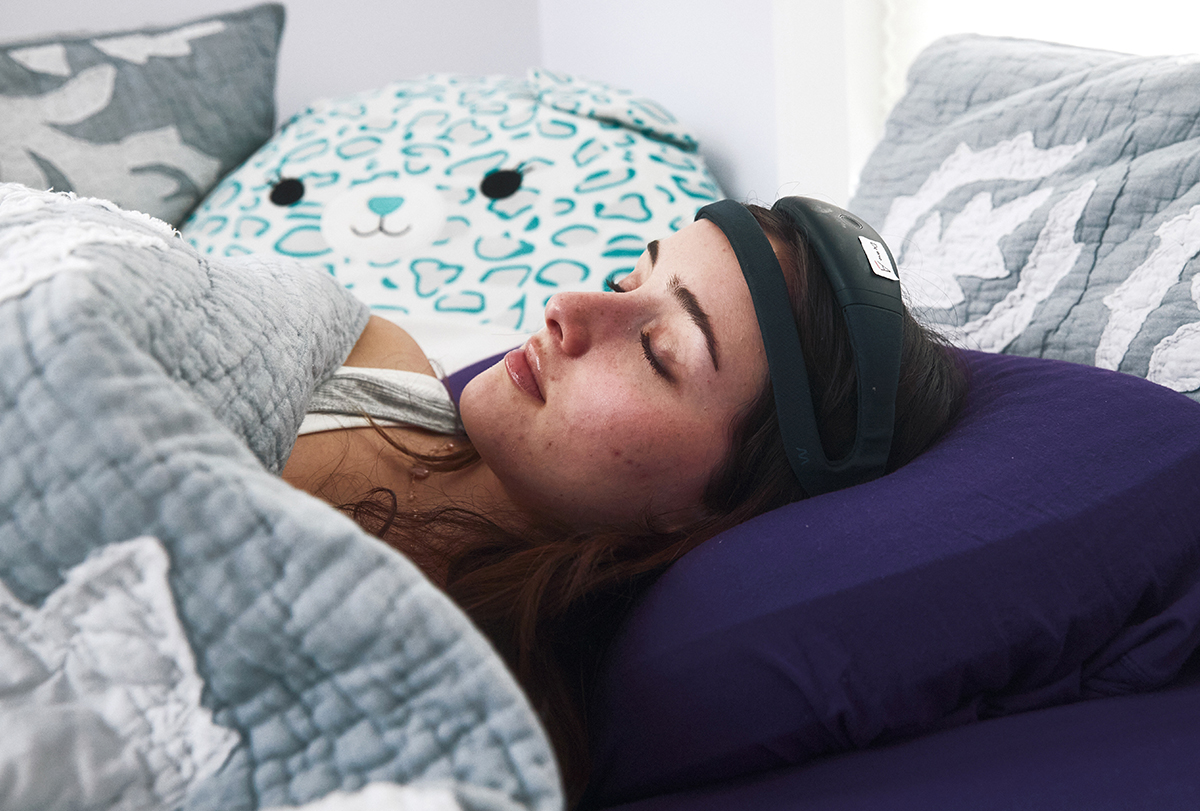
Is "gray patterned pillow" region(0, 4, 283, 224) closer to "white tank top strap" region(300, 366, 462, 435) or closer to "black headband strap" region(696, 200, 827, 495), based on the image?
"white tank top strap" region(300, 366, 462, 435)

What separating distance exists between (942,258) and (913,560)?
638 mm

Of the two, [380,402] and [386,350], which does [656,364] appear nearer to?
[380,402]

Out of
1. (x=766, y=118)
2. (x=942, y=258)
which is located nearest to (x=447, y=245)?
(x=766, y=118)

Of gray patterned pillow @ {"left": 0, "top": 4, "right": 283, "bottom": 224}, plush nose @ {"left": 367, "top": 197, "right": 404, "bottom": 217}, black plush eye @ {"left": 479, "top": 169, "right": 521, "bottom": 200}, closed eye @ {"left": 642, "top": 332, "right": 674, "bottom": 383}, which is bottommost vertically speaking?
closed eye @ {"left": 642, "top": 332, "right": 674, "bottom": 383}

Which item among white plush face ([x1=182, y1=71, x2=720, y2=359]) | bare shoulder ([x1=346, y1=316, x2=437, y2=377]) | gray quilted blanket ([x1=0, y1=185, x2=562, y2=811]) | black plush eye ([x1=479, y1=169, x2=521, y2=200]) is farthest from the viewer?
black plush eye ([x1=479, y1=169, x2=521, y2=200])

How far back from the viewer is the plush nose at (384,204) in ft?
5.20

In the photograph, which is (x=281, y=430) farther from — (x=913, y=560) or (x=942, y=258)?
(x=942, y=258)

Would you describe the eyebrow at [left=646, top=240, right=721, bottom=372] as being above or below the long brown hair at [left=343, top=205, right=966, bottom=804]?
above

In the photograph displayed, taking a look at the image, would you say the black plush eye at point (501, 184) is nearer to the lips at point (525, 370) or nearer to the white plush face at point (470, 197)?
the white plush face at point (470, 197)

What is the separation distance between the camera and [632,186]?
1.57m

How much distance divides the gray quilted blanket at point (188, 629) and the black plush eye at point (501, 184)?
1.19 metres

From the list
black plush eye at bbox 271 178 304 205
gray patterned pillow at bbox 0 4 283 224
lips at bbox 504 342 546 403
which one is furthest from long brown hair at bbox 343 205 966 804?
gray patterned pillow at bbox 0 4 283 224

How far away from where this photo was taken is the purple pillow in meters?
0.62

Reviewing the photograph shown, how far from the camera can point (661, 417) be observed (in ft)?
2.65
